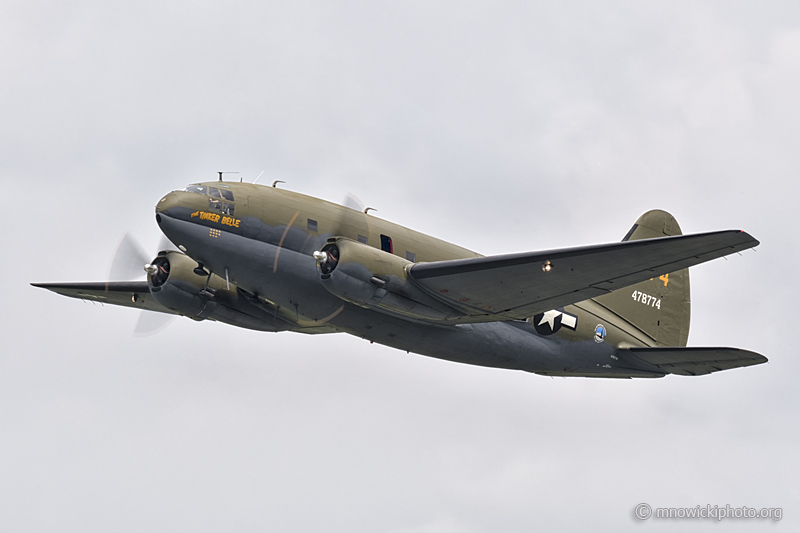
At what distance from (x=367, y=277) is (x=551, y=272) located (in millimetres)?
4788

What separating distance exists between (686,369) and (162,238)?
17180mm

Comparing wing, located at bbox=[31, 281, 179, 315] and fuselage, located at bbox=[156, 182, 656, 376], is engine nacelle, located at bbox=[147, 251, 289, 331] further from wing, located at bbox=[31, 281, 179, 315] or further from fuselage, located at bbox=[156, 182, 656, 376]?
wing, located at bbox=[31, 281, 179, 315]

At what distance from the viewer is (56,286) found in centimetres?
2992

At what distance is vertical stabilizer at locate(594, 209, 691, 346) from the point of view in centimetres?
2912

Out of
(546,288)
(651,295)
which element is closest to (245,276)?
(546,288)

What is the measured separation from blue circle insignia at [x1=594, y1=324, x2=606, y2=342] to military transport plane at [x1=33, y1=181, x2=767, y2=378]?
51 mm

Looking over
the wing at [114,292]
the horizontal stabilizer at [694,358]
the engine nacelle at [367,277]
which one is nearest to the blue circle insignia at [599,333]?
the horizontal stabilizer at [694,358]

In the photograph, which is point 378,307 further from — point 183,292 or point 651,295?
point 651,295

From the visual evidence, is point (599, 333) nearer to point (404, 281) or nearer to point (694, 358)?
point (694, 358)

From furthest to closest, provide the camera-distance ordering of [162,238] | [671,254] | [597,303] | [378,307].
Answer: [597,303]
[162,238]
[378,307]
[671,254]

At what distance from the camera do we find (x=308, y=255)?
2186cm

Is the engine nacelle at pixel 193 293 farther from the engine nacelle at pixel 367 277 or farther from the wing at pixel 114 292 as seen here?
the engine nacelle at pixel 367 277

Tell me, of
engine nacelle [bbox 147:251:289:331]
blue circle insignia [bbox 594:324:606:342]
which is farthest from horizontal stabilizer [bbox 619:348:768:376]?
engine nacelle [bbox 147:251:289:331]

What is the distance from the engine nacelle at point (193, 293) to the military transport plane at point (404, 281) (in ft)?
0.12
